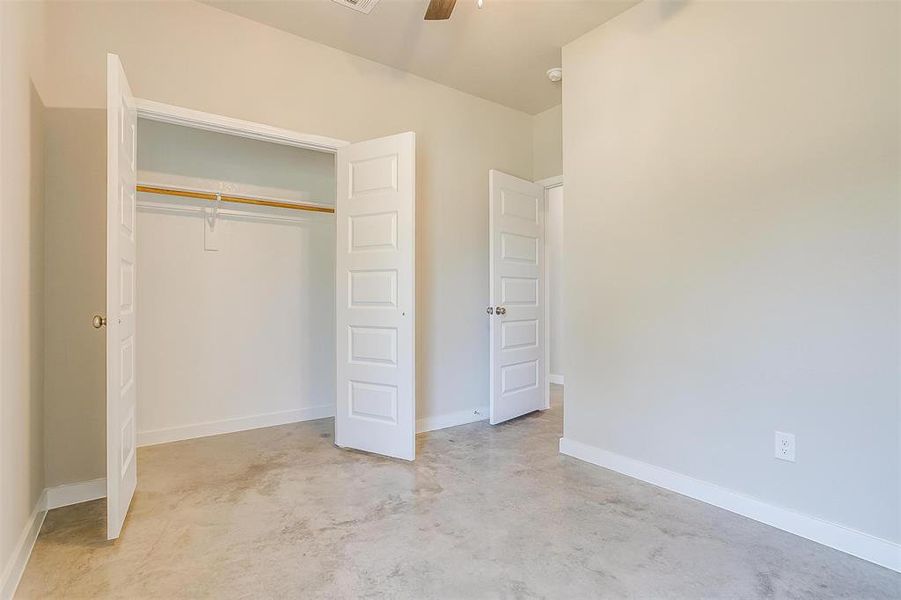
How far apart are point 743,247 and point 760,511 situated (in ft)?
4.14

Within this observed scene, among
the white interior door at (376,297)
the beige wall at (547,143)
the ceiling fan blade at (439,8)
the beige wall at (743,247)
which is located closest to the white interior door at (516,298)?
the beige wall at (547,143)

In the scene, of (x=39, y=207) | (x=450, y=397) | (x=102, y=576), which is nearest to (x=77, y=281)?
(x=39, y=207)

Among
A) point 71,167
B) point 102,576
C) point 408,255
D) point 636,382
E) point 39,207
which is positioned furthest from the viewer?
point 408,255

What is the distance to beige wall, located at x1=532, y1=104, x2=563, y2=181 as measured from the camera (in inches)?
161

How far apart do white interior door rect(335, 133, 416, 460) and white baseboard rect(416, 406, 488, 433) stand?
23.2 inches

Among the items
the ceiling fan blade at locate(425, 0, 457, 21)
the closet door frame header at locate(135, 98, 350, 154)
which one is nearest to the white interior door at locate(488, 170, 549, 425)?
the closet door frame header at locate(135, 98, 350, 154)

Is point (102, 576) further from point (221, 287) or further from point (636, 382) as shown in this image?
point (636, 382)

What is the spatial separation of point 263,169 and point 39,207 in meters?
1.87

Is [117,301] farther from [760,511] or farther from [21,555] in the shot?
[760,511]

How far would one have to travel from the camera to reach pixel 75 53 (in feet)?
7.73

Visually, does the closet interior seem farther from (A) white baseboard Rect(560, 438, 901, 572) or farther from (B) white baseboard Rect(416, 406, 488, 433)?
(A) white baseboard Rect(560, 438, 901, 572)

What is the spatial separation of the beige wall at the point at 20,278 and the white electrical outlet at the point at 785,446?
10.1 ft

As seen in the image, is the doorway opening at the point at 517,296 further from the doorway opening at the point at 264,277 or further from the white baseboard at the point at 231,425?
the white baseboard at the point at 231,425

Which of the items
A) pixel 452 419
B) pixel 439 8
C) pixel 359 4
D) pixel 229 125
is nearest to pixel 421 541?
pixel 452 419
